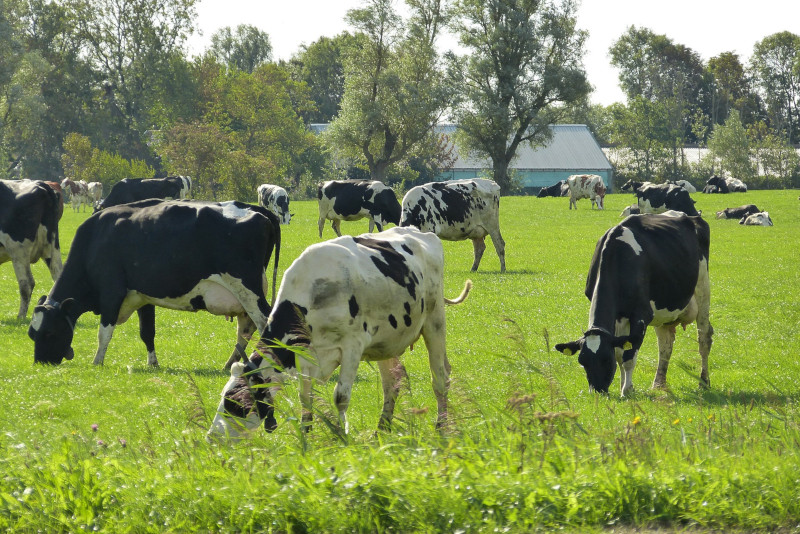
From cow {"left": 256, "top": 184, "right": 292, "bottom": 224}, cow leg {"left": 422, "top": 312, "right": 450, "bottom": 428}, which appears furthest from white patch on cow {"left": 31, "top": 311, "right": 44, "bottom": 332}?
cow {"left": 256, "top": 184, "right": 292, "bottom": 224}

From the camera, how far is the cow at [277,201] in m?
44.7

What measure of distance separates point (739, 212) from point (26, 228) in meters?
38.3

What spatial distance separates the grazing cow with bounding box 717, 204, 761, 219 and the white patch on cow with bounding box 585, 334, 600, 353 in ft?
126

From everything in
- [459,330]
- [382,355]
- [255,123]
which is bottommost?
[459,330]

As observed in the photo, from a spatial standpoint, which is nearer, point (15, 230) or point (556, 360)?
point (556, 360)

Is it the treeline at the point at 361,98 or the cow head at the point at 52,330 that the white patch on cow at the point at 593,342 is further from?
the treeline at the point at 361,98

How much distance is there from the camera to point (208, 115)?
87375mm

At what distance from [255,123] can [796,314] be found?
7323 cm

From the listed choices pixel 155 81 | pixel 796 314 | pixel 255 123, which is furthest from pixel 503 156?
pixel 796 314

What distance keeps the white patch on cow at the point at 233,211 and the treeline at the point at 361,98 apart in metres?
59.8

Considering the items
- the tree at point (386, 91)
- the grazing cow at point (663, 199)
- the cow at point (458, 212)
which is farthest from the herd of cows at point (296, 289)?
the tree at point (386, 91)

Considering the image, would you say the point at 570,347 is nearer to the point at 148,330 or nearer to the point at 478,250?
the point at 148,330

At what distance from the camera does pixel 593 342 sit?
1107 centimetres

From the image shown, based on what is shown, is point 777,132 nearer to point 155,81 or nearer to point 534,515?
point 155,81
